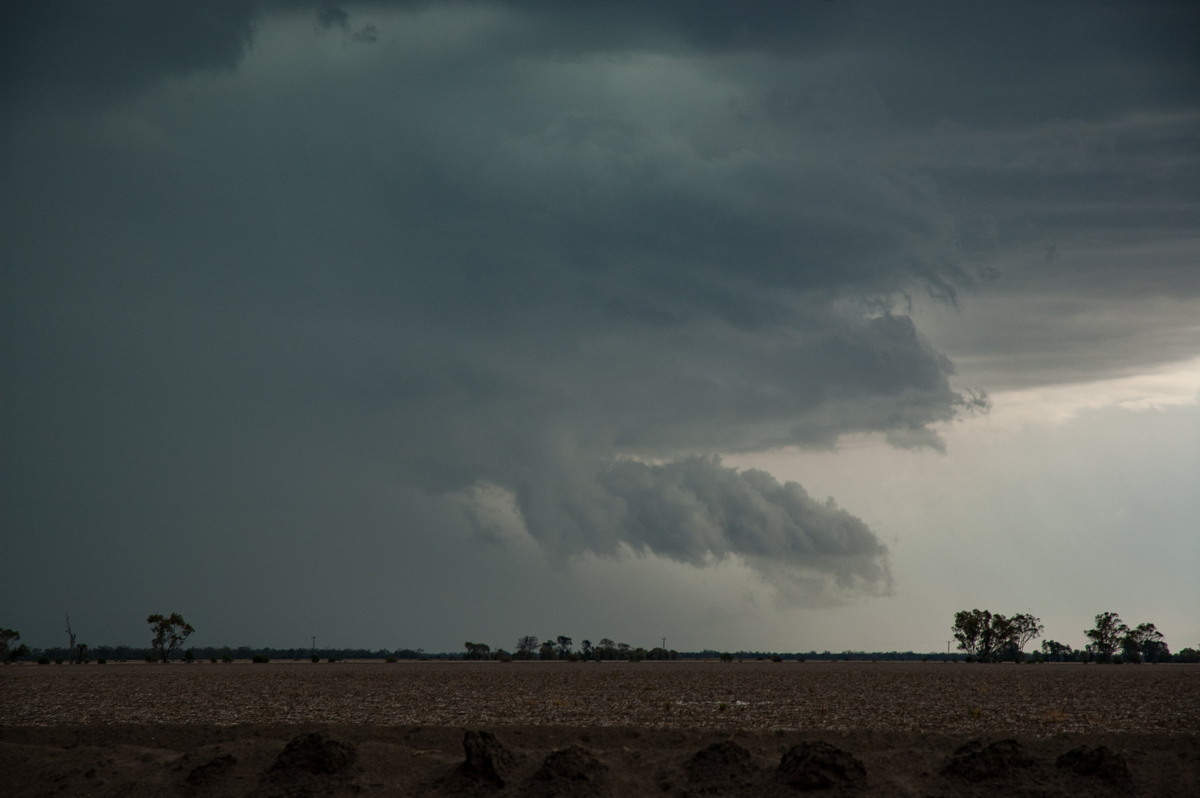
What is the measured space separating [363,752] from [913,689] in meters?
52.8

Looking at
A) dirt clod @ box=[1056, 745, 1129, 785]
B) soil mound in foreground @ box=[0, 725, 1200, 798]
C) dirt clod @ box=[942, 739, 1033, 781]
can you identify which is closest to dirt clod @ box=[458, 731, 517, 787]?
soil mound in foreground @ box=[0, 725, 1200, 798]

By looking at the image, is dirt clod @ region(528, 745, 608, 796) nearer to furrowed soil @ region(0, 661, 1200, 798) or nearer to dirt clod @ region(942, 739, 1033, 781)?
furrowed soil @ region(0, 661, 1200, 798)

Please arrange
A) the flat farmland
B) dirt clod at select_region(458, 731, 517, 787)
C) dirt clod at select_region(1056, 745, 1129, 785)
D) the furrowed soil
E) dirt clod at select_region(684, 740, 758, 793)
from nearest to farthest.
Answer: dirt clod at select_region(1056, 745, 1129, 785), the furrowed soil, dirt clod at select_region(684, 740, 758, 793), dirt clod at select_region(458, 731, 517, 787), the flat farmland

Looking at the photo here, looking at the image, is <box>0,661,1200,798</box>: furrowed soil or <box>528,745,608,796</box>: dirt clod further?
<box>528,745,608,796</box>: dirt clod

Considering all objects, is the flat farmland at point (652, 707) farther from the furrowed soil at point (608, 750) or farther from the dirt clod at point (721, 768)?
the dirt clod at point (721, 768)

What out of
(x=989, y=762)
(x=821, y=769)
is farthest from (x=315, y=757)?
(x=989, y=762)

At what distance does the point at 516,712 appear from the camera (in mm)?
48188

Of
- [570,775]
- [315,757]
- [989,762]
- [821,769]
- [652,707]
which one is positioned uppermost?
[989,762]

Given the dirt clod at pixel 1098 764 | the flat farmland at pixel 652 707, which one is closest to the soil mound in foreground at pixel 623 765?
the dirt clod at pixel 1098 764

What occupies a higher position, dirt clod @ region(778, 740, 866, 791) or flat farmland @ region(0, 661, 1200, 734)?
dirt clod @ region(778, 740, 866, 791)

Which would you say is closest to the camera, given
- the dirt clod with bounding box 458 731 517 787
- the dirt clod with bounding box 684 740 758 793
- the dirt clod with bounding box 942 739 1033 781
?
the dirt clod with bounding box 942 739 1033 781

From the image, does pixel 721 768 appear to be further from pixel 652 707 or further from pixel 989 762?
pixel 652 707

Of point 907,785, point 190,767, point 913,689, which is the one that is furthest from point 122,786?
point 913,689

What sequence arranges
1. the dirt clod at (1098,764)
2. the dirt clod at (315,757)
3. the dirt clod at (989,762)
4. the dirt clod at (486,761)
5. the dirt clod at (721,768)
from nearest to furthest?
the dirt clod at (1098,764) < the dirt clod at (989,762) < the dirt clod at (721,768) < the dirt clod at (486,761) < the dirt clod at (315,757)
